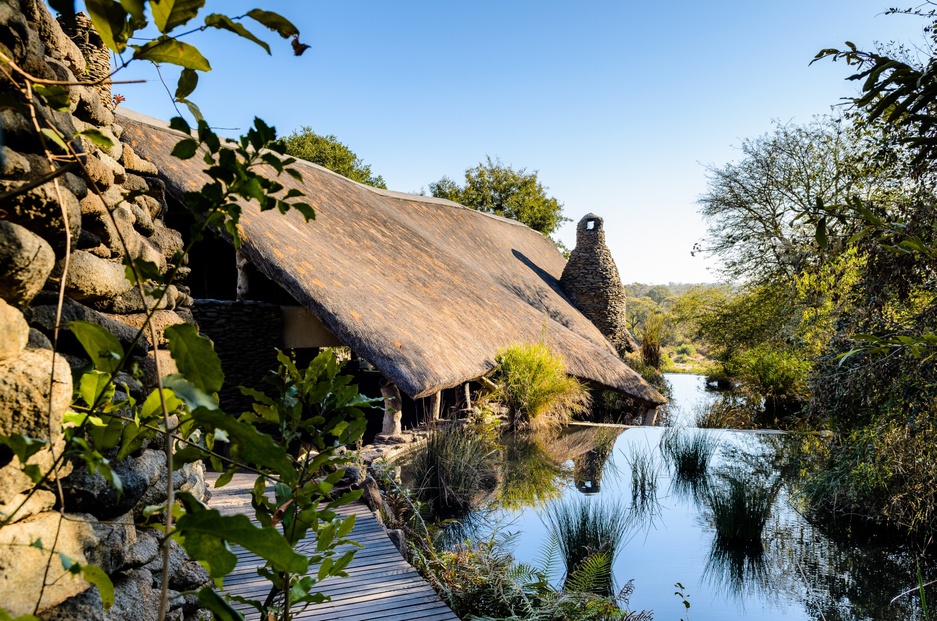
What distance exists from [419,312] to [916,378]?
5418 mm

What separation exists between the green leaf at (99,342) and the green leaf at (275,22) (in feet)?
1.44

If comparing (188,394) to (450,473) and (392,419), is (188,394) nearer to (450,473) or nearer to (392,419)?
(450,473)

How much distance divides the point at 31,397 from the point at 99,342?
0.33 meters

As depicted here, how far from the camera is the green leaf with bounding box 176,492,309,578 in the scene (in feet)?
1.90

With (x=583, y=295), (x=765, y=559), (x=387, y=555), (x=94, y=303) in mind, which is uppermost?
(x=583, y=295)

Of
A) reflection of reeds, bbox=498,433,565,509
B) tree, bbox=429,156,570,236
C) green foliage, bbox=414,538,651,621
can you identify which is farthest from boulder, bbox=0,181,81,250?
tree, bbox=429,156,570,236

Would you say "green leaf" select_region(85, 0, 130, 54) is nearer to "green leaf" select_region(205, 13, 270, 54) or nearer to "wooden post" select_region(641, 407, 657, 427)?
"green leaf" select_region(205, 13, 270, 54)

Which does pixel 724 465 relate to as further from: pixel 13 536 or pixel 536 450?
pixel 13 536

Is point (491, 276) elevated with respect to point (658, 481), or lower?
elevated

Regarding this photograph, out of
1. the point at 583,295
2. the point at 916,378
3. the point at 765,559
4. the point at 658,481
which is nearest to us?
the point at 916,378

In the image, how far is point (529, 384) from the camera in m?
9.06

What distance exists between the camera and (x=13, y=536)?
1.05 meters

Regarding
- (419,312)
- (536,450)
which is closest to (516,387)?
(536,450)

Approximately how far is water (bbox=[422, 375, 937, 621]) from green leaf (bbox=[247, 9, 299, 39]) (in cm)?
437
